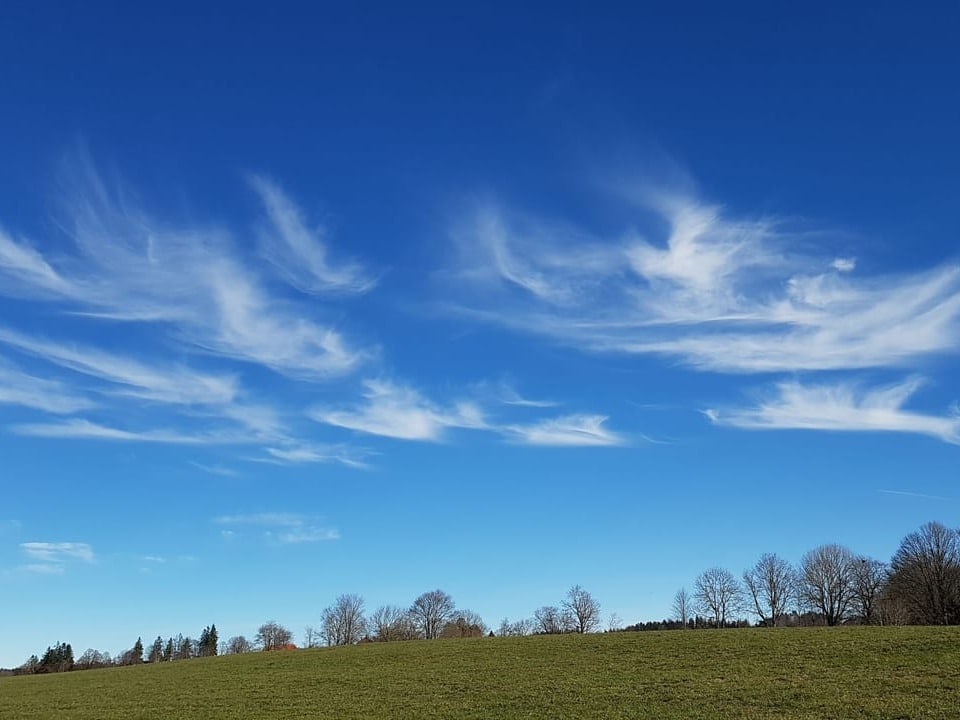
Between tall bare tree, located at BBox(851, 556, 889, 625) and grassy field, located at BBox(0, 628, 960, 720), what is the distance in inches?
2436

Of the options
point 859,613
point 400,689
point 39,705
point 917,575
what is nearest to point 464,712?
point 400,689

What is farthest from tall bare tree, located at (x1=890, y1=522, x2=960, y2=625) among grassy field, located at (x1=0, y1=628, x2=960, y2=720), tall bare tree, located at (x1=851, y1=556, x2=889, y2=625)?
grassy field, located at (x1=0, y1=628, x2=960, y2=720)

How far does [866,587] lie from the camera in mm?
108250

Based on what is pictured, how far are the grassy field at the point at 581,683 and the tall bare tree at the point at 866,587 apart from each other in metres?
61.9

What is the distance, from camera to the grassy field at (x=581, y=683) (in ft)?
103

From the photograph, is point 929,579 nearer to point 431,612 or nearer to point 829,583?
point 829,583

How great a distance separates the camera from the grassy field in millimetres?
31391

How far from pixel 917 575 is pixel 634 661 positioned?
68.3m

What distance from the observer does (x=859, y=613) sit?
107312mm

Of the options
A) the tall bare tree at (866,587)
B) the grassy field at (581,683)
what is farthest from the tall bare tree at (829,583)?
the grassy field at (581,683)

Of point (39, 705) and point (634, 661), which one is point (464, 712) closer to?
point (634, 661)

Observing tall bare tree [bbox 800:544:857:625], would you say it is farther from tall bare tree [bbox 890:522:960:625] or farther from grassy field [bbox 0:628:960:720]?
grassy field [bbox 0:628:960:720]

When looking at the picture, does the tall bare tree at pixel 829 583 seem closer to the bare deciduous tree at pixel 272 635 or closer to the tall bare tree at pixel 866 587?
the tall bare tree at pixel 866 587

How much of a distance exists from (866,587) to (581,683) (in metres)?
85.9
